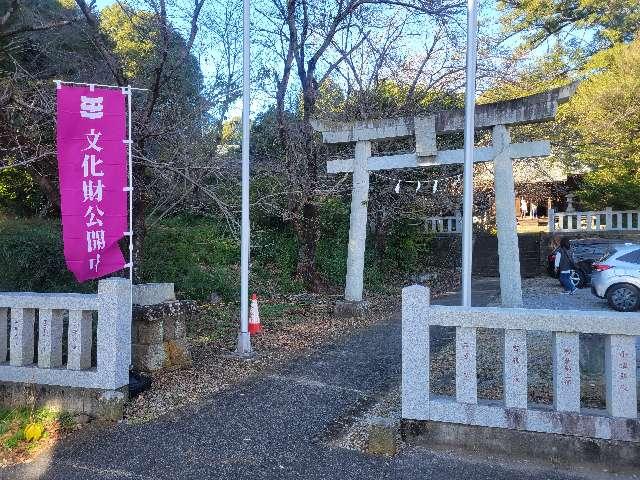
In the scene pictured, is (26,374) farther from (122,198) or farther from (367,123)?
(367,123)

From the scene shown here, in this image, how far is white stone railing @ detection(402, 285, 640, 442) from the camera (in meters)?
3.91

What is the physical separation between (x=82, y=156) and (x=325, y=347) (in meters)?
4.41

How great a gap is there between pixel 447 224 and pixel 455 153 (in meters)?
12.9

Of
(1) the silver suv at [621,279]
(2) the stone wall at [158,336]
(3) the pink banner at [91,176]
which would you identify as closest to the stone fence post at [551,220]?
(1) the silver suv at [621,279]

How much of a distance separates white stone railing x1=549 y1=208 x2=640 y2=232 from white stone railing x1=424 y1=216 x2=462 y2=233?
365cm

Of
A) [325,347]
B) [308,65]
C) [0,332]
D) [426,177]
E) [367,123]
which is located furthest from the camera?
[426,177]

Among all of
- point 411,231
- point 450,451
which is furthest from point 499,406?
point 411,231

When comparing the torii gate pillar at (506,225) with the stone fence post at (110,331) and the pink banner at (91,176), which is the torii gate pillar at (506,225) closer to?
the pink banner at (91,176)

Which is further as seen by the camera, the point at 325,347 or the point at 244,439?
the point at 325,347

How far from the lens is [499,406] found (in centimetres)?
416

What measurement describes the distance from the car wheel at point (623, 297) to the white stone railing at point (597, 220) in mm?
9755

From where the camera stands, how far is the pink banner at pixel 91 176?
219 inches

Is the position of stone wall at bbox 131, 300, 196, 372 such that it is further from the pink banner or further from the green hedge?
the green hedge

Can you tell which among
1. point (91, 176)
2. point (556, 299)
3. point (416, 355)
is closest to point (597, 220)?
point (556, 299)
